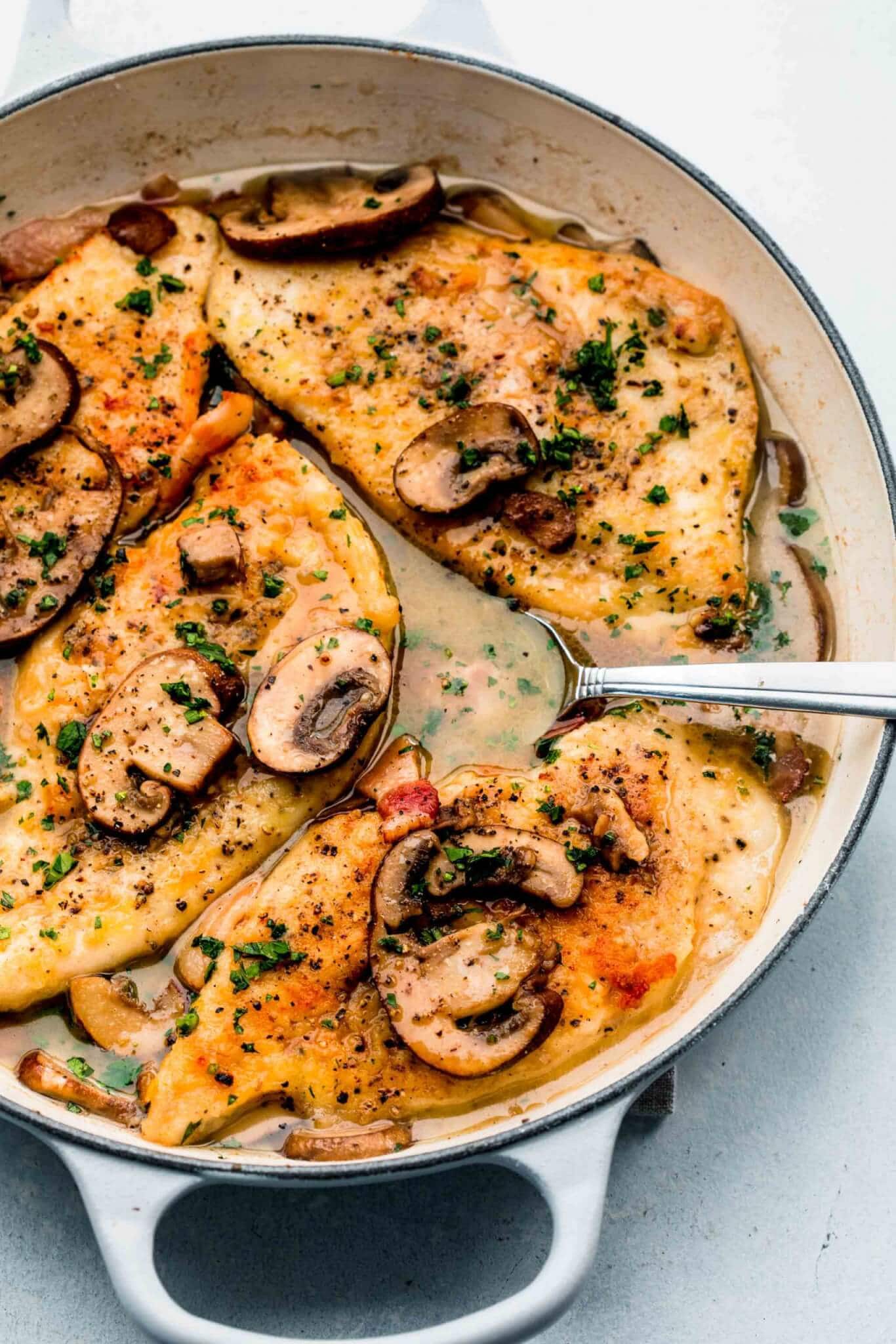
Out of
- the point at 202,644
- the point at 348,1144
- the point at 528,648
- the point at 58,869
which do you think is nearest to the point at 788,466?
the point at 528,648

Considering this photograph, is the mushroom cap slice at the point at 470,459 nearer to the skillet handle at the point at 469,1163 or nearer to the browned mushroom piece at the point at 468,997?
the browned mushroom piece at the point at 468,997

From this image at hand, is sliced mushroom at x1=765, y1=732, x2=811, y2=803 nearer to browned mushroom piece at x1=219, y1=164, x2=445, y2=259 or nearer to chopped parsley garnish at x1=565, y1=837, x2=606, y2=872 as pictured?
chopped parsley garnish at x1=565, y1=837, x2=606, y2=872

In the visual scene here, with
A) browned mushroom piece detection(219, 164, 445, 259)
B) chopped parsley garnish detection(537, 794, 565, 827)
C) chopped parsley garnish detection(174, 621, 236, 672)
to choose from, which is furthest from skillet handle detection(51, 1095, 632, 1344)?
browned mushroom piece detection(219, 164, 445, 259)

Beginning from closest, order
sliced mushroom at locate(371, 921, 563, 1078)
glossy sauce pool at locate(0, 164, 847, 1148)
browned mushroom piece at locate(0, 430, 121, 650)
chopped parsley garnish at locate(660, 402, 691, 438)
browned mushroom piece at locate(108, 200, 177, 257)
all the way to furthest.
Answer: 1. sliced mushroom at locate(371, 921, 563, 1078)
2. browned mushroom piece at locate(0, 430, 121, 650)
3. glossy sauce pool at locate(0, 164, 847, 1148)
4. chopped parsley garnish at locate(660, 402, 691, 438)
5. browned mushroom piece at locate(108, 200, 177, 257)

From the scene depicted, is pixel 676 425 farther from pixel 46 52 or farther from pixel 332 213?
pixel 46 52

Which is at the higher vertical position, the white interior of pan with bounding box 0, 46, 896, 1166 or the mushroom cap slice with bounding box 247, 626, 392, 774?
the white interior of pan with bounding box 0, 46, 896, 1166

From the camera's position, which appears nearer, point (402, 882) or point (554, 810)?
point (402, 882)

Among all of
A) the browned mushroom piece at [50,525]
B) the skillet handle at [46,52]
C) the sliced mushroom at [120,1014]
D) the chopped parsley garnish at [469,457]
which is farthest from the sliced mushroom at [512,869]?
the skillet handle at [46,52]
